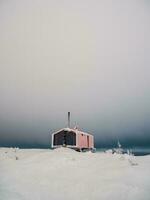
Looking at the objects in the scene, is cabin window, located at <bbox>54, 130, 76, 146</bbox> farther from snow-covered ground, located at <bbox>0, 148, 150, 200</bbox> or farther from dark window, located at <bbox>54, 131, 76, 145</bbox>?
snow-covered ground, located at <bbox>0, 148, 150, 200</bbox>

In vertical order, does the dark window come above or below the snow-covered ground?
above

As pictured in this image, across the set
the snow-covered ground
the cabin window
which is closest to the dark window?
the cabin window

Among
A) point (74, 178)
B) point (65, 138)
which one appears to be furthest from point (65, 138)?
point (74, 178)

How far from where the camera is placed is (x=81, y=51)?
6246 millimetres

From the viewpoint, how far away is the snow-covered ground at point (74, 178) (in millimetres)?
3965

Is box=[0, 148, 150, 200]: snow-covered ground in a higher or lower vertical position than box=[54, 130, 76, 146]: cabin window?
lower

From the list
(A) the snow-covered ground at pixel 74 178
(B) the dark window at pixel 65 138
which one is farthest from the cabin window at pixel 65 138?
(A) the snow-covered ground at pixel 74 178

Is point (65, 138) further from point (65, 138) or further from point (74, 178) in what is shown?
point (74, 178)

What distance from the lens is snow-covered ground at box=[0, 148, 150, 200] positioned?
13.0 feet

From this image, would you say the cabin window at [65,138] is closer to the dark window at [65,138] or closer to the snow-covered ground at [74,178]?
the dark window at [65,138]

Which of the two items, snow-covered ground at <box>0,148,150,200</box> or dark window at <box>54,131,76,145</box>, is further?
dark window at <box>54,131,76,145</box>

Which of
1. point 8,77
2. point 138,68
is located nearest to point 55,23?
point 8,77

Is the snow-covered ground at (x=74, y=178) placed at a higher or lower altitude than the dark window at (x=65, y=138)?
lower

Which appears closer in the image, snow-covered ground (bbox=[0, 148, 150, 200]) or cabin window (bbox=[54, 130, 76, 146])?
snow-covered ground (bbox=[0, 148, 150, 200])
